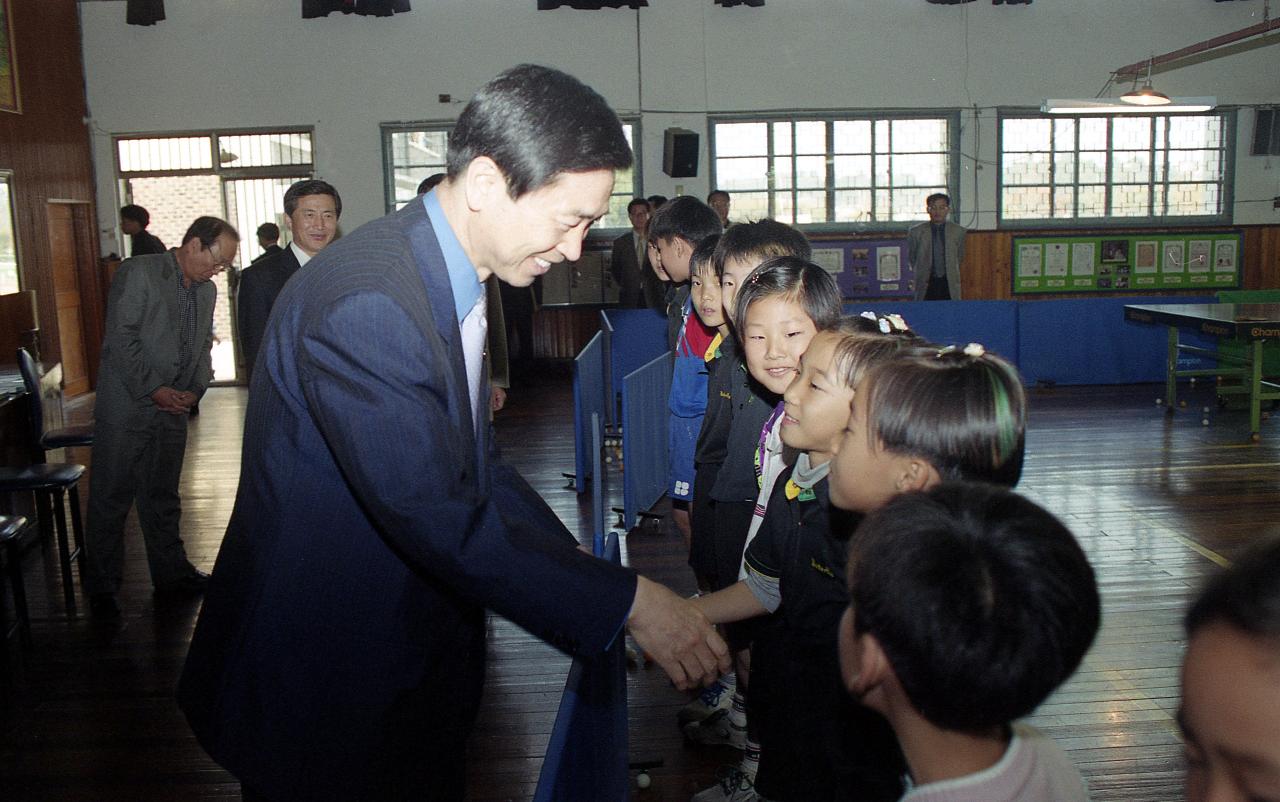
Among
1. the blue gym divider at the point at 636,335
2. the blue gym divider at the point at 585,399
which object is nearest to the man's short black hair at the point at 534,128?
the blue gym divider at the point at 585,399

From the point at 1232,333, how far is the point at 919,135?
5.59 meters

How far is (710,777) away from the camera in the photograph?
312 centimetres

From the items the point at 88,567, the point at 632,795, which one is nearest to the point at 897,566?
the point at 632,795

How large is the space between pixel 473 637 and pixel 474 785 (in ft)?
5.54

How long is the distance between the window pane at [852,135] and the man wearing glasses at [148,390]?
9.00 meters

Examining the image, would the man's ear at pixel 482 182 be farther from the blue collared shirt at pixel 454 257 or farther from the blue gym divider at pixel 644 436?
the blue gym divider at pixel 644 436

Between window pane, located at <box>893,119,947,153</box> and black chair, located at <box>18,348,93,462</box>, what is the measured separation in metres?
9.64

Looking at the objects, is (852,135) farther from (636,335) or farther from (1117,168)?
(636,335)

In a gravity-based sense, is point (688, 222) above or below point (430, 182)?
below

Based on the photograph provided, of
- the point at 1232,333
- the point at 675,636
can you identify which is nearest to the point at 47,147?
the point at 1232,333

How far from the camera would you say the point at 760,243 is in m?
2.98

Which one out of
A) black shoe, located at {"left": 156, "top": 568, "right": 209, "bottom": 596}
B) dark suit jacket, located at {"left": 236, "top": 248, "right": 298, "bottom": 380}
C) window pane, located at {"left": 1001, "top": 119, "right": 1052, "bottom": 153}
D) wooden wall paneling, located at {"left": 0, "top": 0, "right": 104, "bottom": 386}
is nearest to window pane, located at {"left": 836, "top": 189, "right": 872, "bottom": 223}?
window pane, located at {"left": 1001, "top": 119, "right": 1052, "bottom": 153}

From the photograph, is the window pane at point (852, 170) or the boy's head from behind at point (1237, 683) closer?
the boy's head from behind at point (1237, 683)

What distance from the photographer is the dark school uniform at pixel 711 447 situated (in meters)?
3.04
